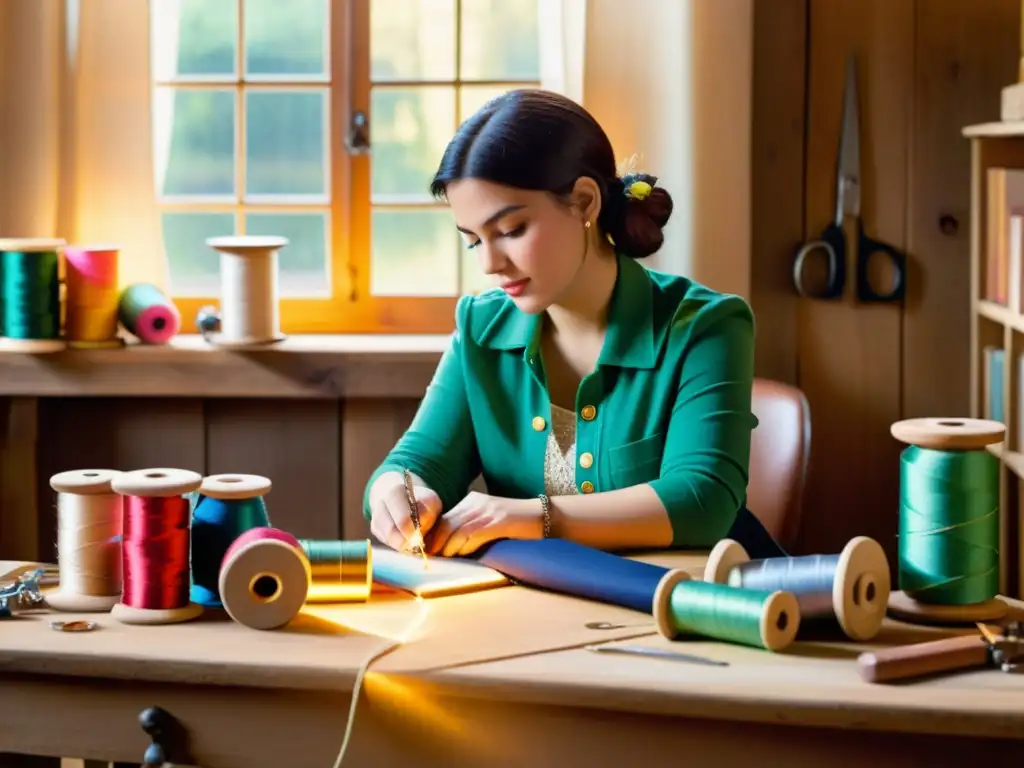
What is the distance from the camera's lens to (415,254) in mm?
3439

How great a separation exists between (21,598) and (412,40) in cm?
193

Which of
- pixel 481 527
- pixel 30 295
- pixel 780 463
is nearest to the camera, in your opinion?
pixel 481 527

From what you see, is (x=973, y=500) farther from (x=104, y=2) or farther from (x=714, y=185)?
(x=104, y=2)

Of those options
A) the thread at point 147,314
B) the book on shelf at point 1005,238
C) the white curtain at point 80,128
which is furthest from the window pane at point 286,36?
the book on shelf at point 1005,238

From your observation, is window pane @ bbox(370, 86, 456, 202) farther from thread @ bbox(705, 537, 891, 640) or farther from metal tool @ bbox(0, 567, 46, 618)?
thread @ bbox(705, 537, 891, 640)

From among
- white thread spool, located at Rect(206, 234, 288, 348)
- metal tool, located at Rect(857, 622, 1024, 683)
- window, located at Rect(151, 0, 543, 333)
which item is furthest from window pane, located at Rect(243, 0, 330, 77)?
metal tool, located at Rect(857, 622, 1024, 683)

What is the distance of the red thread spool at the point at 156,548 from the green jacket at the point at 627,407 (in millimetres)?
483

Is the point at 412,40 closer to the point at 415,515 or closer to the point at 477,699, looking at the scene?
the point at 415,515

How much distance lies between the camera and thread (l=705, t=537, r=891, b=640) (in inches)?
→ 63.2

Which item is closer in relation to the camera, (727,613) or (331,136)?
(727,613)

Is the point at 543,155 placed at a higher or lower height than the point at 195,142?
lower

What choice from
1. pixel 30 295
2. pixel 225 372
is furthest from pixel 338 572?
pixel 30 295

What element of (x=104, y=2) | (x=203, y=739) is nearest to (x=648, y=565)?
(x=203, y=739)

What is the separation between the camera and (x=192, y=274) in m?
3.46
